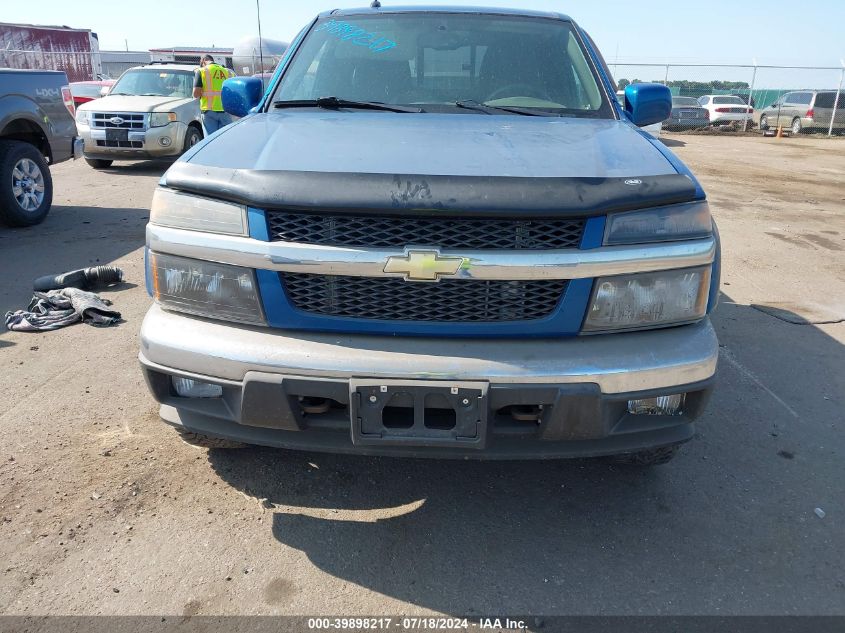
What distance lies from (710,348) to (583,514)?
2.80 feet

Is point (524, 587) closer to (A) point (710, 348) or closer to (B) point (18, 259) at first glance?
(A) point (710, 348)

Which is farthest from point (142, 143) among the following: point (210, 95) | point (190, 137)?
point (210, 95)

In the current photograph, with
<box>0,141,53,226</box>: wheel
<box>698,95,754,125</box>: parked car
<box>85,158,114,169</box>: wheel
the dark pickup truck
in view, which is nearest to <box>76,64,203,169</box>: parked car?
<box>85,158,114,169</box>: wheel

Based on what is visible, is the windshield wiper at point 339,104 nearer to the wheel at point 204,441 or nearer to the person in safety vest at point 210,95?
the wheel at point 204,441

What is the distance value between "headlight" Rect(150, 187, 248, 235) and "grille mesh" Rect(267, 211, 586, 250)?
12cm

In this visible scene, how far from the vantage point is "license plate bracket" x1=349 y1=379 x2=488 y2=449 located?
2051 millimetres

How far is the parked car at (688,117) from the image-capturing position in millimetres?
24328

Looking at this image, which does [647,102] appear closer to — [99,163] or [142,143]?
[142,143]

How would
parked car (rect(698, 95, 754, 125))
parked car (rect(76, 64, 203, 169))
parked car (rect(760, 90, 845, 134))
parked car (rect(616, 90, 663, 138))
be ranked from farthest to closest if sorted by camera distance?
1. parked car (rect(698, 95, 754, 125))
2. parked car (rect(760, 90, 845, 134))
3. parked car (rect(76, 64, 203, 169))
4. parked car (rect(616, 90, 663, 138))

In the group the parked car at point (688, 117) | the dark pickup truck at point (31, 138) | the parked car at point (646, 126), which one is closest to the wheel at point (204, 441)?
the parked car at point (646, 126)

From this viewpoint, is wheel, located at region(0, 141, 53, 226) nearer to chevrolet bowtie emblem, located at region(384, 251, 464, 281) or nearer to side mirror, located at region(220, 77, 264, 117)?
side mirror, located at region(220, 77, 264, 117)

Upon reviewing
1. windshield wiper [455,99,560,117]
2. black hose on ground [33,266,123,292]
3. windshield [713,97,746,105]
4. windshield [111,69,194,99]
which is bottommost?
windshield [713,97,746,105]

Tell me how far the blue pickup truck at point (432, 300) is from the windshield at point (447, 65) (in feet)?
3.25

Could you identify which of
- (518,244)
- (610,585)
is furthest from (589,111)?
(610,585)
